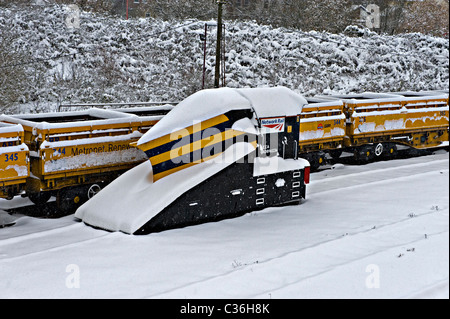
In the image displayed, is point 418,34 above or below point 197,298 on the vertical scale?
above

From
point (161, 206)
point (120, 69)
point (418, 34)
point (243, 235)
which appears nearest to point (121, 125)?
point (161, 206)

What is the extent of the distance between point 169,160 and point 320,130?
21.9 ft

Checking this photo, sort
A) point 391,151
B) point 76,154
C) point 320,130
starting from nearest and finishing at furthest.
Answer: point 76,154 < point 320,130 < point 391,151

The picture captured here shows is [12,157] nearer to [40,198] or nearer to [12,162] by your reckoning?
[12,162]

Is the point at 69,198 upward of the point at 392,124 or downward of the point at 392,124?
downward

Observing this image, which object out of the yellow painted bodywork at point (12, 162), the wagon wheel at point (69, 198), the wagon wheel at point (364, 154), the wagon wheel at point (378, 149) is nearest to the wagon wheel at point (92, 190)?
the wagon wheel at point (69, 198)

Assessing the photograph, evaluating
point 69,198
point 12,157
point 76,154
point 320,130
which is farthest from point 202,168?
point 320,130

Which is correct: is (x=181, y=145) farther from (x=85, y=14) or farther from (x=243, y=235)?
(x=85, y=14)

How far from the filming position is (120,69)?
28500 millimetres

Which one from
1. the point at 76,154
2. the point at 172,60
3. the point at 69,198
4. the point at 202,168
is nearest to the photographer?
the point at 202,168

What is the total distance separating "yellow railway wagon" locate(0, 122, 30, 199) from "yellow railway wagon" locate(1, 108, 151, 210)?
0.35 m

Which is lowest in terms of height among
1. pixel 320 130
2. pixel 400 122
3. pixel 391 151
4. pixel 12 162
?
pixel 391 151

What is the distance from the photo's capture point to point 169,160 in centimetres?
1108

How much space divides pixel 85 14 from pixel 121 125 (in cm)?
1922
